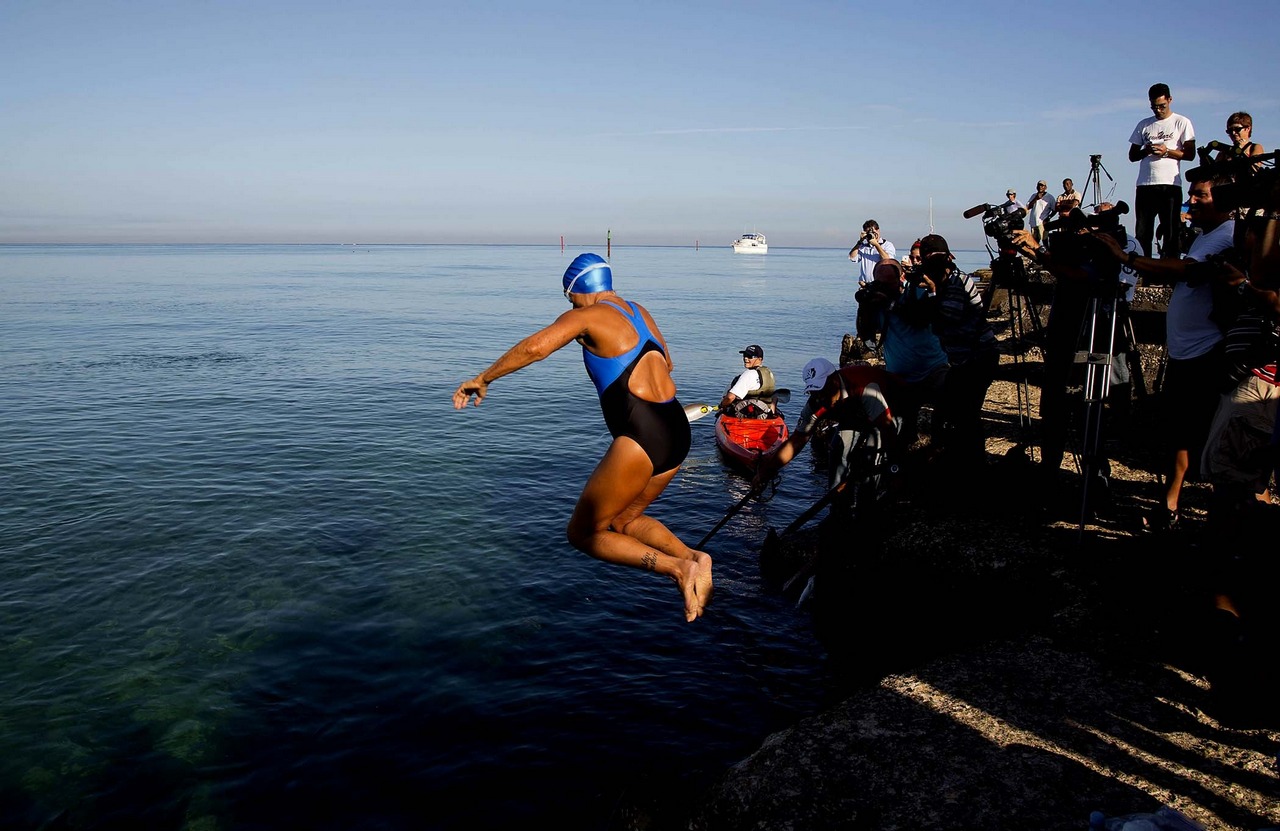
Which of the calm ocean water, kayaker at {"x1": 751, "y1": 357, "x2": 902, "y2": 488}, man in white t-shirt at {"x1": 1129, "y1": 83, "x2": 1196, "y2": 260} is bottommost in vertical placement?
the calm ocean water

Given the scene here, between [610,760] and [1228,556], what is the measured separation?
213 inches

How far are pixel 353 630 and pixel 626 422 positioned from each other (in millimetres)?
6425

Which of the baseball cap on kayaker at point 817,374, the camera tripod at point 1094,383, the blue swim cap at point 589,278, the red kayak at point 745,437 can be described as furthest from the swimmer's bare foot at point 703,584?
the red kayak at point 745,437

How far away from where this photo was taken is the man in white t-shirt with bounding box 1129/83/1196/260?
12.1m

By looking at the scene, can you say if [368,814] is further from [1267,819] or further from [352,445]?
[352,445]

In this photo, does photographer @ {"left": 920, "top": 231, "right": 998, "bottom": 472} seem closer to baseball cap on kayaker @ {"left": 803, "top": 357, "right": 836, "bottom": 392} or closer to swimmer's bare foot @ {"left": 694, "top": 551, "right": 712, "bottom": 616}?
baseball cap on kayaker @ {"left": 803, "top": 357, "right": 836, "bottom": 392}

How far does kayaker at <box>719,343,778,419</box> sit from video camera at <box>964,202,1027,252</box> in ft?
32.9

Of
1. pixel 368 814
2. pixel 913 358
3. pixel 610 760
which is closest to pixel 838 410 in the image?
pixel 913 358

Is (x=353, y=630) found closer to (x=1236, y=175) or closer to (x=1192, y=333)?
(x=1192, y=333)

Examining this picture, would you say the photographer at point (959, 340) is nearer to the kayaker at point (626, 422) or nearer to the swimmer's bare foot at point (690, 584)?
the kayaker at point (626, 422)

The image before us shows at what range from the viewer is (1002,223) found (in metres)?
8.91

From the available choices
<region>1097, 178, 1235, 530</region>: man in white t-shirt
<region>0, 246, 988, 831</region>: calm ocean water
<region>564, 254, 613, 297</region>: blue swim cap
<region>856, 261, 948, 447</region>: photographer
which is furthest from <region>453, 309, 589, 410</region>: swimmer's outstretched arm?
<region>856, 261, 948, 447</region>: photographer

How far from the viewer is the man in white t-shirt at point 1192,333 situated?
6852 mm

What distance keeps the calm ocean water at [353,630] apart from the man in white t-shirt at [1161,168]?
300 inches
